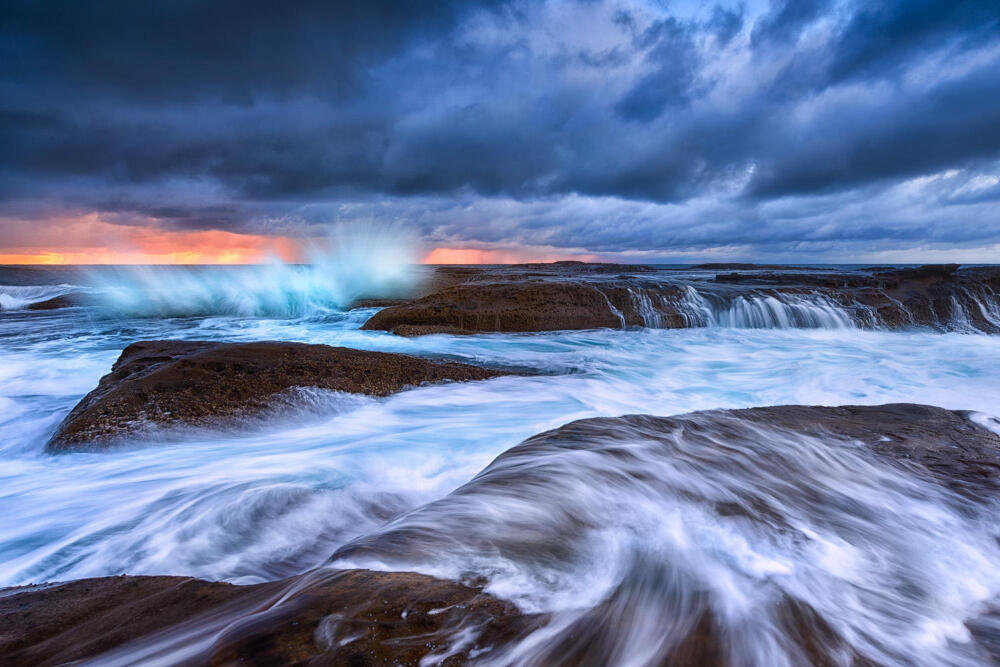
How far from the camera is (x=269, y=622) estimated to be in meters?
1.21

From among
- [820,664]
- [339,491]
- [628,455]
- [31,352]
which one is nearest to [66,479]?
[339,491]

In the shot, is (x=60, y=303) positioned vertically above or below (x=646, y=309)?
above

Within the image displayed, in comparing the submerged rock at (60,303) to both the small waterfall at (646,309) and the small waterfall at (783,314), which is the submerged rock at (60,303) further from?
the small waterfall at (783,314)

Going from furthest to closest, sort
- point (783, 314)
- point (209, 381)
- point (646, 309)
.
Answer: point (783, 314) → point (646, 309) → point (209, 381)

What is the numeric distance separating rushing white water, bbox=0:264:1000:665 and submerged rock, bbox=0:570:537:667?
17 cm

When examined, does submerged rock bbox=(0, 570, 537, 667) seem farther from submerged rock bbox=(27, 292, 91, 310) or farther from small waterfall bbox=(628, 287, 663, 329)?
submerged rock bbox=(27, 292, 91, 310)

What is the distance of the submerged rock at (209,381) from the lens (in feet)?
11.9

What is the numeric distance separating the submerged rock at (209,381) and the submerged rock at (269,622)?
7.37 ft

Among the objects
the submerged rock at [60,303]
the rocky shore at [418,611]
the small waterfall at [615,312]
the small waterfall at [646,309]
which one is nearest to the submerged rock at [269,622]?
the rocky shore at [418,611]

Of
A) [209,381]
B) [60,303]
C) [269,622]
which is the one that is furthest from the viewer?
[60,303]

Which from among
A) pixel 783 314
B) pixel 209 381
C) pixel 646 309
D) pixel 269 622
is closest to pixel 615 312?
pixel 646 309

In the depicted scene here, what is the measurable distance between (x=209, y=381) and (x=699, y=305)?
969 cm

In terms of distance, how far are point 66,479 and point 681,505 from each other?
12.5 ft

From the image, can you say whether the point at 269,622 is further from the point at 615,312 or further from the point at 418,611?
the point at 615,312
